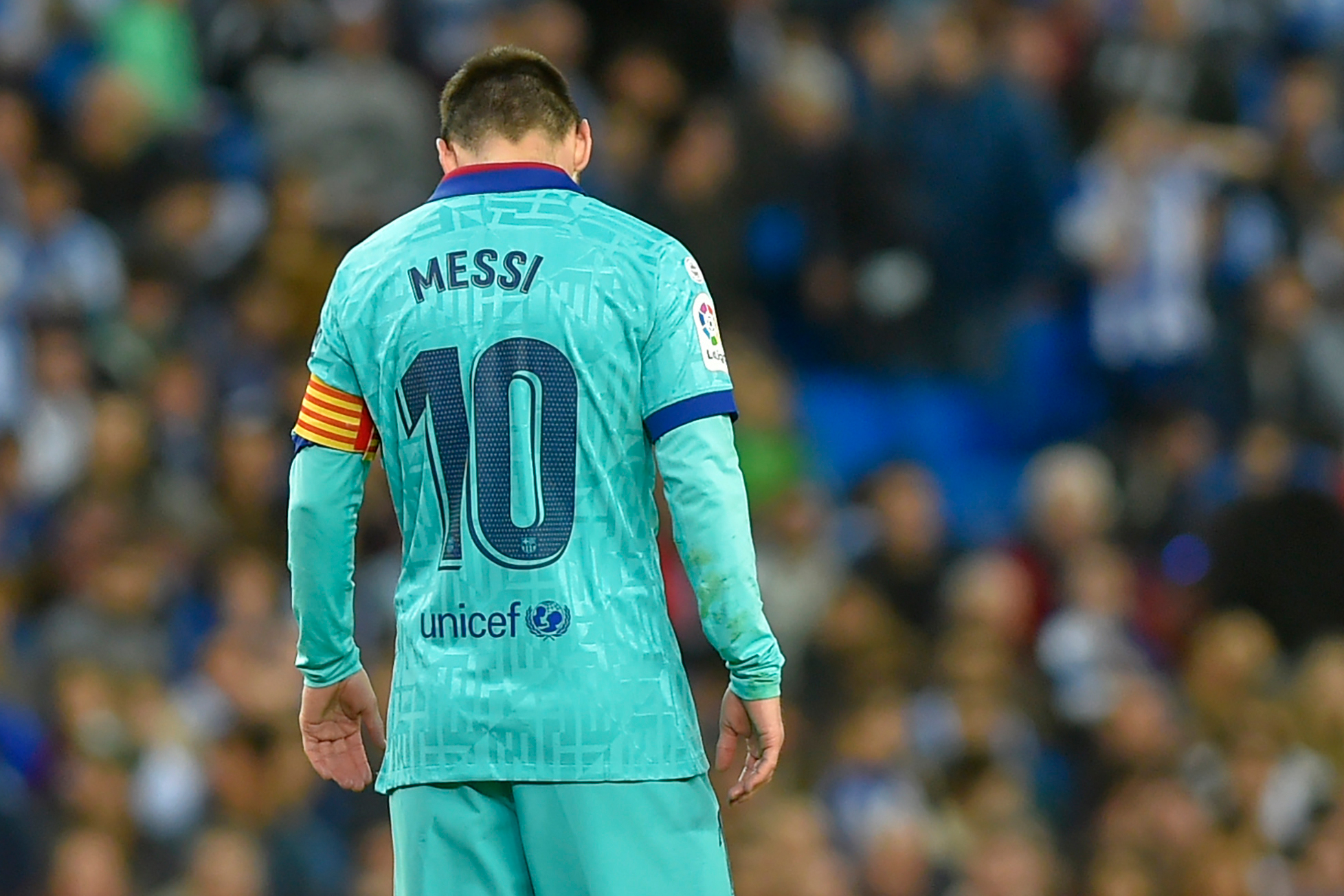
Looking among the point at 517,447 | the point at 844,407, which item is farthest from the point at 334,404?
the point at 844,407

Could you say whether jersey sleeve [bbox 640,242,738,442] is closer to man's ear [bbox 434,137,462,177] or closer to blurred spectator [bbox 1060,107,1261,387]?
man's ear [bbox 434,137,462,177]

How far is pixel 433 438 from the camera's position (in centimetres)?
410

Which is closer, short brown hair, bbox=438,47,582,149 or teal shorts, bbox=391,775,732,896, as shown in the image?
teal shorts, bbox=391,775,732,896

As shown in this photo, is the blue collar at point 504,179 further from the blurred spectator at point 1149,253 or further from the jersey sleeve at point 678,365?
the blurred spectator at point 1149,253

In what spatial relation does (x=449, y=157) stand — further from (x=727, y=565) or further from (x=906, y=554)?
(x=906, y=554)

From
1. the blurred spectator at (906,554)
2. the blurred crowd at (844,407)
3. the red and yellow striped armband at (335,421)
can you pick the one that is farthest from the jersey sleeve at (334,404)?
the blurred spectator at (906,554)

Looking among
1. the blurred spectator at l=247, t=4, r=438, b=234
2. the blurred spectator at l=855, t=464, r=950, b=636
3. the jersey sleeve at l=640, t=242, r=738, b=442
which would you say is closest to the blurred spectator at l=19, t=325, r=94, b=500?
the blurred spectator at l=247, t=4, r=438, b=234

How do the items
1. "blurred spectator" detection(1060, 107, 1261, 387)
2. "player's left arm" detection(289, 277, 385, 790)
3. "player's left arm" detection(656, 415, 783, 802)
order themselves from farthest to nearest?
"blurred spectator" detection(1060, 107, 1261, 387), "player's left arm" detection(289, 277, 385, 790), "player's left arm" detection(656, 415, 783, 802)

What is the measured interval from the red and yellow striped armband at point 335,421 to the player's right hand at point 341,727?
458mm

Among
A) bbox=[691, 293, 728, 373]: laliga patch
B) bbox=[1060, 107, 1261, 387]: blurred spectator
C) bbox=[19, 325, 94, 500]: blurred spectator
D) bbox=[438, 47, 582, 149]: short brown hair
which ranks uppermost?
bbox=[1060, 107, 1261, 387]: blurred spectator

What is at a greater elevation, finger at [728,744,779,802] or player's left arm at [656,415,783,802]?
player's left arm at [656,415,783,802]

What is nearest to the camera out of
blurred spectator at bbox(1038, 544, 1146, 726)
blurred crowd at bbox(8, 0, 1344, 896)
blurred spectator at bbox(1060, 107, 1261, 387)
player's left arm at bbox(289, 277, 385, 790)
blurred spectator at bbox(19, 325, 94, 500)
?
player's left arm at bbox(289, 277, 385, 790)

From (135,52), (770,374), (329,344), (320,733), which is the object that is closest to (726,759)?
(320,733)

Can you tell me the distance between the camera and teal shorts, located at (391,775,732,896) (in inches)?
160
